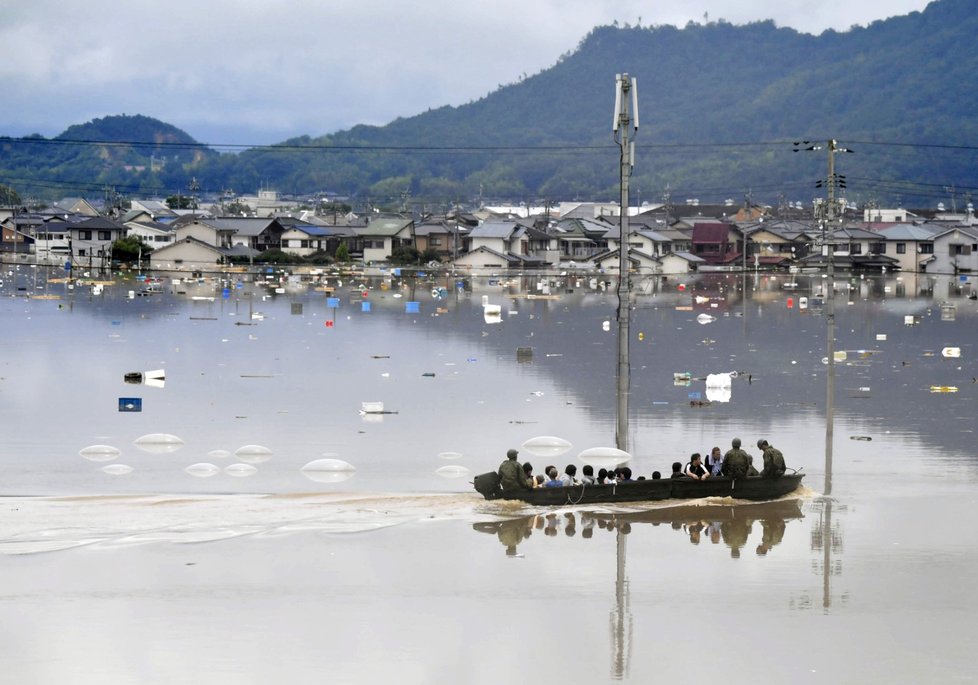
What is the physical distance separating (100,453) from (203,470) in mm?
2676

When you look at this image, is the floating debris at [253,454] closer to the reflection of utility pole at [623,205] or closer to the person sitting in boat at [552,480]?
the person sitting in boat at [552,480]

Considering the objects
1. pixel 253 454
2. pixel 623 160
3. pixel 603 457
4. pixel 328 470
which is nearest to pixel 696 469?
pixel 603 457

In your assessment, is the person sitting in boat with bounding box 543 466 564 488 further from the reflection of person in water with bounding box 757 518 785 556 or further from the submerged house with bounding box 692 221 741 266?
the submerged house with bounding box 692 221 741 266

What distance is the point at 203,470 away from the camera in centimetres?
2298

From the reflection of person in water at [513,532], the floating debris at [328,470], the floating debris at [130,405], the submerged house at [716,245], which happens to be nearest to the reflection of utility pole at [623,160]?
the reflection of person in water at [513,532]

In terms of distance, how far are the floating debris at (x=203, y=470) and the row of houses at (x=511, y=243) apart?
75.3 meters

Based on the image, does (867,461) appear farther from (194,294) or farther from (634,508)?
(194,294)

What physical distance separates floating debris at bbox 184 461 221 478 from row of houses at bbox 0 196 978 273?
7534 cm

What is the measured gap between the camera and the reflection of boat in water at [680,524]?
748 inches

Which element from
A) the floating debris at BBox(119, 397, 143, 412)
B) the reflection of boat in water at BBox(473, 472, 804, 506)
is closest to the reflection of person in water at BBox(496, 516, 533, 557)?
the reflection of boat in water at BBox(473, 472, 804, 506)

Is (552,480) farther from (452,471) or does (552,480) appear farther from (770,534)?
(452,471)

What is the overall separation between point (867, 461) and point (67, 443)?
14.5 m

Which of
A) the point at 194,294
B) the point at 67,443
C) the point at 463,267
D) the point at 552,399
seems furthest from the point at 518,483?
the point at 463,267

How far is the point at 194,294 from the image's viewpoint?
71.7 meters
